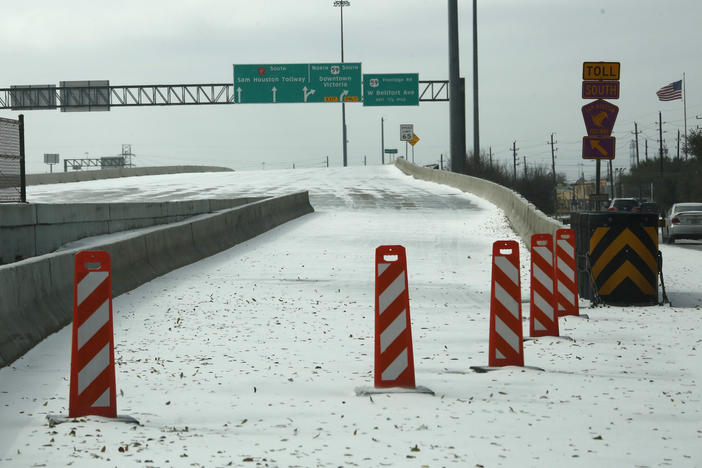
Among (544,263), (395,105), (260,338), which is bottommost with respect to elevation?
(260,338)

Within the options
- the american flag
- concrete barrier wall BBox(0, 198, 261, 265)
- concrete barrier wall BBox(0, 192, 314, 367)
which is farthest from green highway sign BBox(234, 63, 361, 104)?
concrete barrier wall BBox(0, 192, 314, 367)

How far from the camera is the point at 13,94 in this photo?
6350 cm

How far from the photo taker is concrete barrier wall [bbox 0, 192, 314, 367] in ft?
32.3

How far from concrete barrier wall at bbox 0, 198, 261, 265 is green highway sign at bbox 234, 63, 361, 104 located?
2695 centimetres

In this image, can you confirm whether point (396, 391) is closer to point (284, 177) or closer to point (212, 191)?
point (212, 191)

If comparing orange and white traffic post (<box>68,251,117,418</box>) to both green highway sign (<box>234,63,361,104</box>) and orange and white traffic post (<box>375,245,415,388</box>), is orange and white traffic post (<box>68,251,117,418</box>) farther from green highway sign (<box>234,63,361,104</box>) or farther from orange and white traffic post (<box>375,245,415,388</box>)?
green highway sign (<box>234,63,361,104</box>)

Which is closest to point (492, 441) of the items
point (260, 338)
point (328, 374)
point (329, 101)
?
point (328, 374)

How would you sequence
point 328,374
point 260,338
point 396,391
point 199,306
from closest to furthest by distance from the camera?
1. point 396,391
2. point 328,374
3. point 260,338
4. point 199,306

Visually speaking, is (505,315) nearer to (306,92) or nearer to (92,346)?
(92,346)

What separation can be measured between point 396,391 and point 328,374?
1169mm

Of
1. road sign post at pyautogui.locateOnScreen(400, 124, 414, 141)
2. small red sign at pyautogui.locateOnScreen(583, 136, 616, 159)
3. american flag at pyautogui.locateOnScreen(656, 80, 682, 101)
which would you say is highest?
american flag at pyautogui.locateOnScreen(656, 80, 682, 101)

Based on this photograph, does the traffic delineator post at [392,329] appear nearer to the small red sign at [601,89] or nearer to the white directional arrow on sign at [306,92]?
the small red sign at [601,89]

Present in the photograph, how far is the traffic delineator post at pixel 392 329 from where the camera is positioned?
8.10m

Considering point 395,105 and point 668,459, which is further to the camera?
point 395,105
